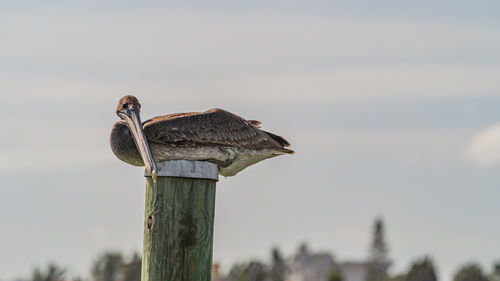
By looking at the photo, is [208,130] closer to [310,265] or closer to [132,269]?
[132,269]

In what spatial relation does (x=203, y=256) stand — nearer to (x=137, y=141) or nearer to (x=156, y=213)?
(x=156, y=213)

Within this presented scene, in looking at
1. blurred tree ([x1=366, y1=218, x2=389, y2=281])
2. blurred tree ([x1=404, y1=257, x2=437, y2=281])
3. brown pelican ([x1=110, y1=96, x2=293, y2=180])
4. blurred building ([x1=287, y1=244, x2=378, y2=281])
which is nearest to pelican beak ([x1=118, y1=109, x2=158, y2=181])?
brown pelican ([x1=110, y1=96, x2=293, y2=180])

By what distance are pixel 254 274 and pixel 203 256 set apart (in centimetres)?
7626

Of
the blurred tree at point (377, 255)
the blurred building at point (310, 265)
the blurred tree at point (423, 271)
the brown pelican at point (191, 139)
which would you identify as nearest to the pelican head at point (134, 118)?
the brown pelican at point (191, 139)

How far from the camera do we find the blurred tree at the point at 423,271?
2625 inches

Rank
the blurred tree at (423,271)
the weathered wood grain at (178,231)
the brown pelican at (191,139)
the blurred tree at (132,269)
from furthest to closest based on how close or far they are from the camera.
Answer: the blurred tree at (132,269)
the blurred tree at (423,271)
the brown pelican at (191,139)
the weathered wood grain at (178,231)

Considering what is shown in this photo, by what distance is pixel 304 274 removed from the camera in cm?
12825

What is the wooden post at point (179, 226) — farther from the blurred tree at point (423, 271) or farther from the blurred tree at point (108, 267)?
the blurred tree at point (108, 267)

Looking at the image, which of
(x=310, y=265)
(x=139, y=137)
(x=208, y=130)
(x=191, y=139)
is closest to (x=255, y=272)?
(x=310, y=265)

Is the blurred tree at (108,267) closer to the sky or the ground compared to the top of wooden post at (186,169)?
closer to the sky

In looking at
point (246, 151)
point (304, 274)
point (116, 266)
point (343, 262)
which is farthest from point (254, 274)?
point (246, 151)

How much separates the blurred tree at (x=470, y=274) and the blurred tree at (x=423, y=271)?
793cm

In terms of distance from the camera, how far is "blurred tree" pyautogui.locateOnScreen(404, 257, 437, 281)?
66688 mm

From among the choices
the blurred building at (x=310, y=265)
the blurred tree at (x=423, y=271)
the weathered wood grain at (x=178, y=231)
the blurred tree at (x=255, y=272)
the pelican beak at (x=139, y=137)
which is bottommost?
the weathered wood grain at (x=178, y=231)
